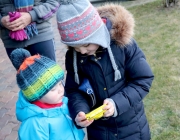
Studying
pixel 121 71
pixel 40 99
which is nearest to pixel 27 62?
pixel 40 99

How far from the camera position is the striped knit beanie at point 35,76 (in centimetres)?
186

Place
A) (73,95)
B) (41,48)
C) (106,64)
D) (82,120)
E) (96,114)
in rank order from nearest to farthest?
(96,114) → (82,120) → (106,64) → (73,95) → (41,48)

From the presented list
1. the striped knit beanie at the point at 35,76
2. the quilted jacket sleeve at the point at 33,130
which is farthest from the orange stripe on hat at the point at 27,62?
the quilted jacket sleeve at the point at 33,130

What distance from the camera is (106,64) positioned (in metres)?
1.96

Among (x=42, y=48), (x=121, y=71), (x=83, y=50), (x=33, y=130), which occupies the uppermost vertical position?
(x=83, y=50)

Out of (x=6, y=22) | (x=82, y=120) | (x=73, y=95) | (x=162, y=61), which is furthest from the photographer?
(x=162, y=61)

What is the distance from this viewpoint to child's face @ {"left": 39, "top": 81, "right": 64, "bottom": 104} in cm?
191

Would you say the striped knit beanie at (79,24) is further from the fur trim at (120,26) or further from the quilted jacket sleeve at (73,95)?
the quilted jacket sleeve at (73,95)

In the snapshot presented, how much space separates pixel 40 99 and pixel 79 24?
57cm

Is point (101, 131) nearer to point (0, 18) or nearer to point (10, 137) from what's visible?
point (0, 18)

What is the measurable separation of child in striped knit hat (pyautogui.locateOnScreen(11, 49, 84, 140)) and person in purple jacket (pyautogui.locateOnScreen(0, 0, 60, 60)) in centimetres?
72

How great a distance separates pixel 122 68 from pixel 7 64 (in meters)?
4.52

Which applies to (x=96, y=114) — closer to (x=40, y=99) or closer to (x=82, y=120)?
(x=82, y=120)

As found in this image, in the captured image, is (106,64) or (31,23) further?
(31,23)
